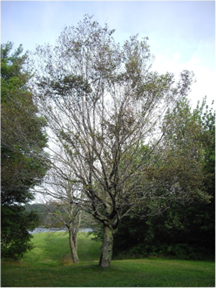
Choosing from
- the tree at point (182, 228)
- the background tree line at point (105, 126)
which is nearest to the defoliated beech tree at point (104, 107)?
the background tree line at point (105, 126)

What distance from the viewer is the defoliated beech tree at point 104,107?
11.2 meters

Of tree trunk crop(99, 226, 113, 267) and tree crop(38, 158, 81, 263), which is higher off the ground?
tree crop(38, 158, 81, 263)

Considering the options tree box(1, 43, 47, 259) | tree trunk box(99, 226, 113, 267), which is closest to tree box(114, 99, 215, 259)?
tree trunk box(99, 226, 113, 267)

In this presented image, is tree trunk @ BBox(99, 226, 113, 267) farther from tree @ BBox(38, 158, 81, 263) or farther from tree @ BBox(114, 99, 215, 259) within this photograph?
tree @ BBox(114, 99, 215, 259)

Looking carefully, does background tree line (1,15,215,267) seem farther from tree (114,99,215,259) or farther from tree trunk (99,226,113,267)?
tree (114,99,215,259)

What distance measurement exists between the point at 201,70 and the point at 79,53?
5.83 m

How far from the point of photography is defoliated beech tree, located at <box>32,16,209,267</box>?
36.9 feet

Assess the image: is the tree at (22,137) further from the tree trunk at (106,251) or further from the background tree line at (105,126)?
the tree trunk at (106,251)

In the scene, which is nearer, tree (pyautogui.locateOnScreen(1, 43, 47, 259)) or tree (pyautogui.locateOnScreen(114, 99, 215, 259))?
tree (pyautogui.locateOnScreen(1, 43, 47, 259))

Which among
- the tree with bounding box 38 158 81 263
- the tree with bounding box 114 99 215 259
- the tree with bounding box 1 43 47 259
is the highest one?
the tree with bounding box 1 43 47 259

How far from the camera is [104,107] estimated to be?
38.5 feet

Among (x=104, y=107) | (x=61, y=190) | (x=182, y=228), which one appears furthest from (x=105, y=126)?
(x=182, y=228)

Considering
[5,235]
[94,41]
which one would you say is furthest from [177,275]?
[94,41]

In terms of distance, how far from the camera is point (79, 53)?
12164mm
